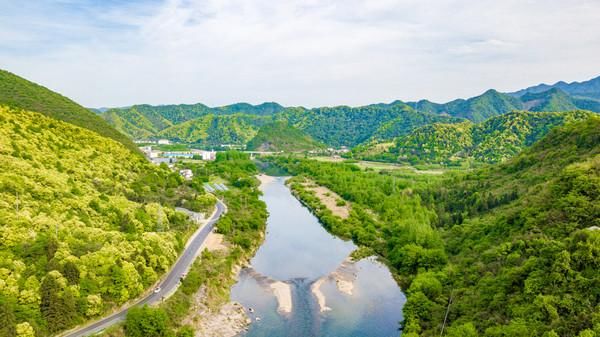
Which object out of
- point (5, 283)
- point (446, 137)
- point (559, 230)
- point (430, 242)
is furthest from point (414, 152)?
point (5, 283)

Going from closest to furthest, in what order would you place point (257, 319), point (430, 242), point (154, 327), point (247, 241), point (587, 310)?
point (587, 310), point (154, 327), point (257, 319), point (430, 242), point (247, 241)

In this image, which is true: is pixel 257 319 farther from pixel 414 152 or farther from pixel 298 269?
pixel 414 152

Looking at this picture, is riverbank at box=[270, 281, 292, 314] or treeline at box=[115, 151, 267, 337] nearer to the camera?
treeline at box=[115, 151, 267, 337]

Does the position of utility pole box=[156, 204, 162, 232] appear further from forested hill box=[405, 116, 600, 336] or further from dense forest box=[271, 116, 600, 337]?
forested hill box=[405, 116, 600, 336]

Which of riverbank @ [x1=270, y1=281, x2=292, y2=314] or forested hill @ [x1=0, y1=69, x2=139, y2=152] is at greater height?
forested hill @ [x1=0, y1=69, x2=139, y2=152]

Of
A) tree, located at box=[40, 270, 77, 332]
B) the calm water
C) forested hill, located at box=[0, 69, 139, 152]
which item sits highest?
forested hill, located at box=[0, 69, 139, 152]

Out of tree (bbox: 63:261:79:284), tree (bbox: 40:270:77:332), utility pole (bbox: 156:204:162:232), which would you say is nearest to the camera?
tree (bbox: 40:270:77:332)

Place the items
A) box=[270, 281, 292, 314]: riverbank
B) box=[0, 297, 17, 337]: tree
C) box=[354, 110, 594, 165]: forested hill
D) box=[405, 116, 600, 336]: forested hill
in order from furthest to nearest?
1. box=[354, 110, 594, 165]: forested hill
2. box=[270, 281, 292, 314]: riverbank
3. box=[405, 116, 600, 336]: forested hill
4. box=[0, 297, 17, 337]: tree

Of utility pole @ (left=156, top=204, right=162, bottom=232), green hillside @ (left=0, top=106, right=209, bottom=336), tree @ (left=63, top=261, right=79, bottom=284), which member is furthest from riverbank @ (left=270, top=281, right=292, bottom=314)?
tree @ (left=63, top=261, right=79, bottom=284)
